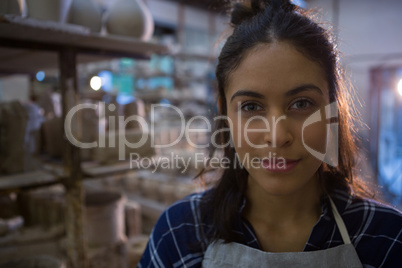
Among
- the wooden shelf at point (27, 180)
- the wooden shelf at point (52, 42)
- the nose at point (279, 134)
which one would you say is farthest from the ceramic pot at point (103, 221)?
the nose at point (279, 134)

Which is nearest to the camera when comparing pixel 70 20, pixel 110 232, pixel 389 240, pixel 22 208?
pixel 389 240

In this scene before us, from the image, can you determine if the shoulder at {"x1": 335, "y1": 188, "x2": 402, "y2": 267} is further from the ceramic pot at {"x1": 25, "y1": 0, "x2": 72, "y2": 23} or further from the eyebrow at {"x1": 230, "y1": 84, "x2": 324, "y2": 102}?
the ceramic pot at {"x1": 25, "y1": 0, "x2": 72, "y2": 23}

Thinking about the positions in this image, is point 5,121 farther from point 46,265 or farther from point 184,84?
point 184,84

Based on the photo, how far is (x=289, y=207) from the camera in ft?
3.34

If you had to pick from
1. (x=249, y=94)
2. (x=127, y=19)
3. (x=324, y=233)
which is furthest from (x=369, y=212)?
(x=127, y=19)

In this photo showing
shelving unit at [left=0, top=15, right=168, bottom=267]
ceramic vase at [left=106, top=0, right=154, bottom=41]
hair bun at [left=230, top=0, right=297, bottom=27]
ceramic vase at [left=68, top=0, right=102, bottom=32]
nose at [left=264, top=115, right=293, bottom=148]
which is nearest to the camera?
nose at [left=264, top=115, right=293, bottom=148]

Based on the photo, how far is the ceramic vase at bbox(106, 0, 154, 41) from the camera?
73.0 inches

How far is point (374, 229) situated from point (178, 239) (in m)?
0.63

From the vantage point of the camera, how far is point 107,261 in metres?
2.12

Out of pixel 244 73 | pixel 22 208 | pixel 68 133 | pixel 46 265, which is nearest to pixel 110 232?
pixel 46 265

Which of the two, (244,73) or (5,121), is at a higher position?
(244,73)

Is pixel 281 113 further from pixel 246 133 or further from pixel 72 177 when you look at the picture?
pixel 72 177

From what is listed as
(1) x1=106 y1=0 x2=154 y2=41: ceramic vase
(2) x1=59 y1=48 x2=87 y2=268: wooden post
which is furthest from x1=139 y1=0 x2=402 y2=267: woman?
(1) x1=106 y1=0 x2=154 y2=41: ceramic vase

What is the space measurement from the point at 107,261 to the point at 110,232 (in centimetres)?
21
